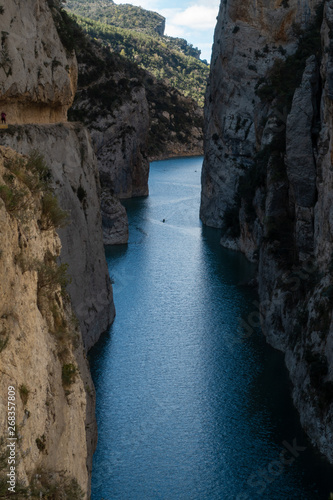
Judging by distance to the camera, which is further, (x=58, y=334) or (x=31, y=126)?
(x=31, y=126)

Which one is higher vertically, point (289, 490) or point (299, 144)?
point (299, 144)

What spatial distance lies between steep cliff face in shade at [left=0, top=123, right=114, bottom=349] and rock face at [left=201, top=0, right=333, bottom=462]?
8103mm

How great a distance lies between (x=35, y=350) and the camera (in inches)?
384

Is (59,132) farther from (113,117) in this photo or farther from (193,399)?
(113,117)

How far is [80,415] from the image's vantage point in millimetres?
12273

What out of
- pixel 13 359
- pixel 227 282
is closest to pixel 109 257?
pixel 227 282

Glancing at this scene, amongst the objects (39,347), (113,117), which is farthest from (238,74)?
(39,347)

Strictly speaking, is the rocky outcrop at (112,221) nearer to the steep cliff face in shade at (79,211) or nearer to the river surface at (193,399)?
the river surface at (193,399)

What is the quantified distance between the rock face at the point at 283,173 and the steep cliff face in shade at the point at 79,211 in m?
8.10

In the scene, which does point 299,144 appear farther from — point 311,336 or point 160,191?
point 160,191

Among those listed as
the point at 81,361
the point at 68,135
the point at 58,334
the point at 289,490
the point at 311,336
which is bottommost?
the point at 289,490

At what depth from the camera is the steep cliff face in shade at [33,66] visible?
22625 millimetres

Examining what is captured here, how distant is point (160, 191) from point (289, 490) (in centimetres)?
5732

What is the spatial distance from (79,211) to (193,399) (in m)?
9.19
